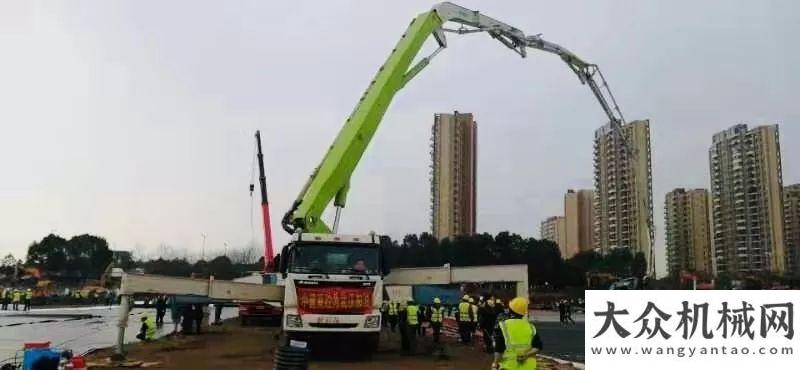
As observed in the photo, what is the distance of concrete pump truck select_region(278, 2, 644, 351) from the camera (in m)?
14.5

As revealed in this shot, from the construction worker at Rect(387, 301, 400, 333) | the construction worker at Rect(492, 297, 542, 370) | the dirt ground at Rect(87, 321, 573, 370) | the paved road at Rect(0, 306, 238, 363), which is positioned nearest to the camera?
the construction worker at Rect(492, 297, 542, 370)

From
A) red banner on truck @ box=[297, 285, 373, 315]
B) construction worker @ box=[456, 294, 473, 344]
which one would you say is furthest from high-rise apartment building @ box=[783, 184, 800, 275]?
red banner on truck @ box=[297, 285, 373, 315]

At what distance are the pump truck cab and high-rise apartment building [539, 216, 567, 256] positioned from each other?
60.4 meters

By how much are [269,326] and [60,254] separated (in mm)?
70440

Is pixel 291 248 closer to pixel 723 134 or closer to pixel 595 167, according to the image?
pixel 595 167

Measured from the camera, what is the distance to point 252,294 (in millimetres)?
16578

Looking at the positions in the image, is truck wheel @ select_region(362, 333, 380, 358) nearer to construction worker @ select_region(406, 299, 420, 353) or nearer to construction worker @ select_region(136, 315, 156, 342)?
construction worker @ select_region(406, 299, 420, 353)

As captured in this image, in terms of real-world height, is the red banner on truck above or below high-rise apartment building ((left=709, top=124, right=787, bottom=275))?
below

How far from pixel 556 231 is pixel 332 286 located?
266 feet

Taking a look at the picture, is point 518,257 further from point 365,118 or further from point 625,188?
point 365,118

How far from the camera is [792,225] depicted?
61594mm

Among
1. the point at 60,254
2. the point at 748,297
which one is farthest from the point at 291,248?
the point at 60,254

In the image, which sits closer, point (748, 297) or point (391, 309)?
point (748, 297)

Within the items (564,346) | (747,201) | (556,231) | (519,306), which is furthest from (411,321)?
(556,231)
